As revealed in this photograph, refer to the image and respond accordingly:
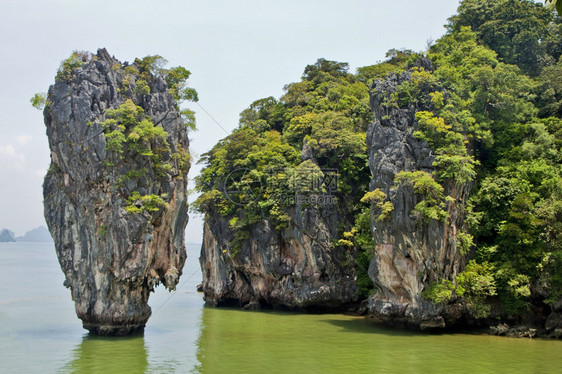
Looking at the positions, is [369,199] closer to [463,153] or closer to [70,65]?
[463,153]

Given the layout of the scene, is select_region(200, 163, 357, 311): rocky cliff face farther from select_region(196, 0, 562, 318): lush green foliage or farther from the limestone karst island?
select_region(196, 0, 562, 318): lush green foliage

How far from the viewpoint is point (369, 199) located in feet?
76.3

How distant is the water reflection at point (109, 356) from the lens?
16.0 meters

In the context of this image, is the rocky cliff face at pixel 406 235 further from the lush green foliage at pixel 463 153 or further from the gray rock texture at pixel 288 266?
the gray rock texture at pixel 288 266

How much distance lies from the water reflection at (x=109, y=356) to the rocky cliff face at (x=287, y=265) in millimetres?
10439

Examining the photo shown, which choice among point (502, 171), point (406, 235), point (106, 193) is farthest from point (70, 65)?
point (502, 171)

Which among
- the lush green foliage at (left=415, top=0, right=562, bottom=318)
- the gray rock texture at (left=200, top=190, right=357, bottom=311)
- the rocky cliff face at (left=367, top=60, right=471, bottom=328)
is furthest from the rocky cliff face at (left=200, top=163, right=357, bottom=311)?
the lush green foliage at (left=415, top=0, right=562, bottom=318)

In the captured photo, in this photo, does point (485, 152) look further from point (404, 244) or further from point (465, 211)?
point (404, 244)

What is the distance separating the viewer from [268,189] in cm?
2969

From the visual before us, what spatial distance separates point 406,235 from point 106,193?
12.6 metres

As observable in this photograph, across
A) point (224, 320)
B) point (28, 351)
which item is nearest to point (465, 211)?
point (224, 320)

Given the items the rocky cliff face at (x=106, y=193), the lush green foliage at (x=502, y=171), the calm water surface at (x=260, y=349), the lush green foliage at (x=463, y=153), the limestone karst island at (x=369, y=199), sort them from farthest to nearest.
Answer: the lush green foliage at (x=463, y=153), the lush green foliage at (x=502, y=171), the limestone karst island at (x=369, y=199), the rocky cliff face at (x=106, y=193), the calm water surface at (x=260, y=349)
